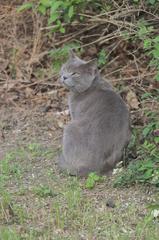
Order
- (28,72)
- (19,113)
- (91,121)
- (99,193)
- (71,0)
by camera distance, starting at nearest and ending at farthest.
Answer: (99,193)
(91,121)
(71,0)
(19,113)
(28,72)

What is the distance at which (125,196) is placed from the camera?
18.8 ft

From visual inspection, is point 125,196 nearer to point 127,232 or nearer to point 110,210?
point 110,210

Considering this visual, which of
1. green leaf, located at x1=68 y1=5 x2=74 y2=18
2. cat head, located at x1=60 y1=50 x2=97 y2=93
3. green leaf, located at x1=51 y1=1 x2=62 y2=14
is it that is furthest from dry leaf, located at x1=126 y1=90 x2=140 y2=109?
green leaf, located at x1=51 y1=1 x2=62 y2=14

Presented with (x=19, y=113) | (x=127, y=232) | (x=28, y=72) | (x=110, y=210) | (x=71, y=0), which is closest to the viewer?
(x=127, y=232)

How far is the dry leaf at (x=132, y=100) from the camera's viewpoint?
759 centimetres

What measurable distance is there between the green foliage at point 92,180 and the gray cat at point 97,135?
0.11 meters

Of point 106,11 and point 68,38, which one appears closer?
point 106,11

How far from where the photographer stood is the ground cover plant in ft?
17.1

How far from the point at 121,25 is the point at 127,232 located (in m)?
2.98

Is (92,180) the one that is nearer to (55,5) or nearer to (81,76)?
(81,76)

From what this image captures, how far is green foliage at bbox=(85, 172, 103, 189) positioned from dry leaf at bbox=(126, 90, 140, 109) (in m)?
1.64

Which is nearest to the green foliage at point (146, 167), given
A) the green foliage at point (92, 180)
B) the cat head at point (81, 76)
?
the green foliage at point (92, 180)

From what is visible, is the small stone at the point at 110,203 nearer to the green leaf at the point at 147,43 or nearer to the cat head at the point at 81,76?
the green leaf at the point at 147,43

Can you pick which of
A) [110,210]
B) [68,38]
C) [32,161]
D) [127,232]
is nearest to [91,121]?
[32,161]
